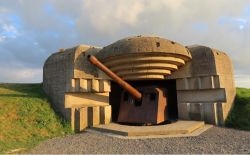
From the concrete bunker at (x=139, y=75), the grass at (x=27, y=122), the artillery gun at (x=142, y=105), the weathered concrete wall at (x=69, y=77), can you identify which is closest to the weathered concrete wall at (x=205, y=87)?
the concrete bunker at (x=139, y=75)

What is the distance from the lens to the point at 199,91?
1538 cm

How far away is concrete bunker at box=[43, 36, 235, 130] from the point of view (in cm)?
1377

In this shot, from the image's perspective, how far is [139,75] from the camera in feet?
47.8

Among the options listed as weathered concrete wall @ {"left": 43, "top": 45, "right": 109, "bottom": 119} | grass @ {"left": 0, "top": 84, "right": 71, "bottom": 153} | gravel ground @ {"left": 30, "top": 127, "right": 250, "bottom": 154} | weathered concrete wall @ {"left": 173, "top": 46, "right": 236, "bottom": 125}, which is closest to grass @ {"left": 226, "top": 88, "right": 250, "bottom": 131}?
weathered concrete wall @ {"left": 173, "top": 46, "right": 236, "bottom": 125}

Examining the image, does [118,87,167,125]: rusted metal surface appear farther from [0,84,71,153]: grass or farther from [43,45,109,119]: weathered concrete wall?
[0,84,71,153]: grass

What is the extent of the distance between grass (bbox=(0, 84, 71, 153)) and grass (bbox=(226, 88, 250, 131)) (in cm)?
946

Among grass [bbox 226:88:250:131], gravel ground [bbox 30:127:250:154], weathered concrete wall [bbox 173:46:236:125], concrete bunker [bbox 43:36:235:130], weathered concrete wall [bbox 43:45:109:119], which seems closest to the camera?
gravel ground [bbox 30:127:250:154]

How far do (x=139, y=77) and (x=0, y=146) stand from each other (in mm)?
8411

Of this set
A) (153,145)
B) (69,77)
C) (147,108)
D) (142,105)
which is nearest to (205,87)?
(147,108)

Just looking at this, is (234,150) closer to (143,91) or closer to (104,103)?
(143,91)

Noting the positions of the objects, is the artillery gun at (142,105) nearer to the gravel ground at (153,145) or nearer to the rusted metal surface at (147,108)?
the rusted metal surface at (147,108)

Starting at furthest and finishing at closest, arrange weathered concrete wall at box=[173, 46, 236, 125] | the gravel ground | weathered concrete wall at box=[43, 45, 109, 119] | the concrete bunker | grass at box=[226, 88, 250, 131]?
1. weathered concrete wall at box=[173, 46, 236, 125]
2. weathered concrete wall at box=[43, 45, 109, 119]
3. the concrete bunker
4. grass at box=[226, 88, 250, 131]
5. the gravel ground

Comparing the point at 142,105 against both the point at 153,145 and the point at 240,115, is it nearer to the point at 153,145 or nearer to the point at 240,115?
the point at 153,145

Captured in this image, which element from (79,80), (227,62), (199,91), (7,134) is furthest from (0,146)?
(227,62)
